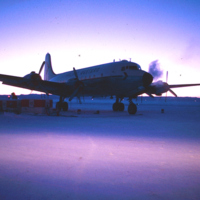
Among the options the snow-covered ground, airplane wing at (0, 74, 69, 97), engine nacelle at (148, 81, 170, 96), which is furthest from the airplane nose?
the snow-covered ground

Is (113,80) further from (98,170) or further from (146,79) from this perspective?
(98,170)

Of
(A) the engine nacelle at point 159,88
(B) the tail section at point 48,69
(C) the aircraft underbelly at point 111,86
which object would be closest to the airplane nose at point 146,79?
(C) the aircraft underbelly at point 111,86

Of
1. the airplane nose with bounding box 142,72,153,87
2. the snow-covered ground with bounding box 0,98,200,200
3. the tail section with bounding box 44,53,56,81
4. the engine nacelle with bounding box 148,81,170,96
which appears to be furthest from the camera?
→ the tail section with bounding box 44,53,56,81

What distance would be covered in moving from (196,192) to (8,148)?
15.9ft

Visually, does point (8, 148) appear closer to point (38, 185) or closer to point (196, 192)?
point (38, 185)

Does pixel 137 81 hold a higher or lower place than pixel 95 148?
higher

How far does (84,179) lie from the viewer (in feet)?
11.6

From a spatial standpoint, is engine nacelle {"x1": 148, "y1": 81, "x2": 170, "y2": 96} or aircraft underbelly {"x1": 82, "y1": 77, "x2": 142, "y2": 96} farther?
engine nacelle {"x1": 148, "y1": 81, "x2": 170, "y2": 96}

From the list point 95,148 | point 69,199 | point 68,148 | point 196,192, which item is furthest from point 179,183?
point 68,148

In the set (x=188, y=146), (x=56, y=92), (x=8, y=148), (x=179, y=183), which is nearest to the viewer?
(x=179, y=183)

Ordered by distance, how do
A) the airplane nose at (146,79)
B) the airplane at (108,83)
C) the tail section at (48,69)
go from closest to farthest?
the airplane nose at (146,79) < the airplane at (108,83) < the tail section at (48,69)

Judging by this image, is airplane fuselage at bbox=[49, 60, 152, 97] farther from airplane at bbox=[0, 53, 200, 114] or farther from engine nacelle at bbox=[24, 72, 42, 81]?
engine nacelle at bbox=[24, 72, 42, 81]

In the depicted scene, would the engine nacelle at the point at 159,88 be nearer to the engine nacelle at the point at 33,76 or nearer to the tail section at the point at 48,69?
the engine nacelle at the point at 33,76

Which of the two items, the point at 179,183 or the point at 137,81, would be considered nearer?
the point at 179,183
